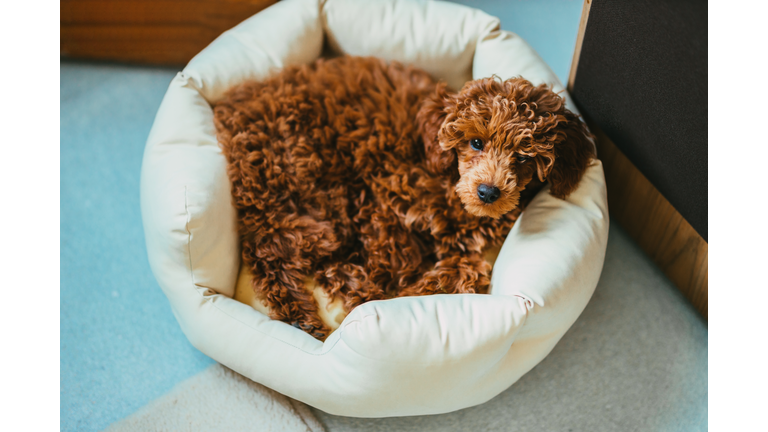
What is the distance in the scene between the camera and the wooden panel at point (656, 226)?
172 cm

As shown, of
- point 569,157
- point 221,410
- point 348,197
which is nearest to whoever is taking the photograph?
point 569,157

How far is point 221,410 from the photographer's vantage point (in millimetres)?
1566

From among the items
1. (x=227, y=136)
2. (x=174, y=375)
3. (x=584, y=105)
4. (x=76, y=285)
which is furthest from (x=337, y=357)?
(x=584, y=105)

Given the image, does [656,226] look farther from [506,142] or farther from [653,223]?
[506,142]

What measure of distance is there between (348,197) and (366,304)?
0.46 meters

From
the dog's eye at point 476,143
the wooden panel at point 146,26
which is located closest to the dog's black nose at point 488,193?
the dog's eye at point 476,143

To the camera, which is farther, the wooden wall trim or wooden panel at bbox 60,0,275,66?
wooden panel at bbox 60,0,275,66

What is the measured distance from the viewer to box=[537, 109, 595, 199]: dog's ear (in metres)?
1.42

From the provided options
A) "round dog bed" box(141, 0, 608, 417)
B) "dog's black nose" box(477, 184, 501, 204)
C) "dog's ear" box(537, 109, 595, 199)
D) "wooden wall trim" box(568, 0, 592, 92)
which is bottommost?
"round dog bed" box(141, 0, 608, 417)

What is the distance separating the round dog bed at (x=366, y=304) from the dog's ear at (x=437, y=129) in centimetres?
31

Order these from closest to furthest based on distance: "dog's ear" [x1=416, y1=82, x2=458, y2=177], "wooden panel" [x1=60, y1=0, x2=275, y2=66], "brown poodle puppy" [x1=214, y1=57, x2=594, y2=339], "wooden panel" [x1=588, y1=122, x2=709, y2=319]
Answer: "dog's ear" [x1=416, y1=82, x2=458, y2=177] → "brown poodle puppy" [x1=214, y1=57, x2=594, y2=339] → "wooden panel" [x1=588, y1=122, x2=709, y2=319] → "wooden panel" [x1=60, y1=0, x2=275, y2=66]

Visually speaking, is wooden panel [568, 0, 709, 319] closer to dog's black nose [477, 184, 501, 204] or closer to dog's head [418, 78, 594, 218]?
dog's head [418, 78, 594, 218]

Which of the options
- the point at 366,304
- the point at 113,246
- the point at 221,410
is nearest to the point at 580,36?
the point at 366,304

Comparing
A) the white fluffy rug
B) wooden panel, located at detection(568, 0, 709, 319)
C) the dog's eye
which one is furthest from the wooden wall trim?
the white fluffy rug
